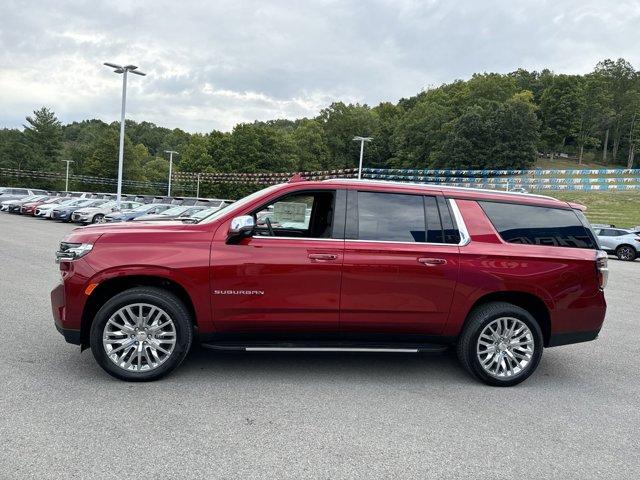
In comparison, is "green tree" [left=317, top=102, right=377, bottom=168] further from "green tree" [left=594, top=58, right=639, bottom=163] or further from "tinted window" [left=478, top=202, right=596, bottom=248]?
"tinted window" [left=478, top=202, right=596, bottom=248]

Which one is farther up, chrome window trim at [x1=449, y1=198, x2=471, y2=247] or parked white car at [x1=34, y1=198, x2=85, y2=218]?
chrome window trim at [x1=449, y1=198, x2=471, y2=247]

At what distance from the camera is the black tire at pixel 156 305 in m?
4.44

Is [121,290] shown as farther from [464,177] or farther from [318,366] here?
[464,177]

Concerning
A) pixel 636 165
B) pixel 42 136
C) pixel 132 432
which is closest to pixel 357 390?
pixel 132 432

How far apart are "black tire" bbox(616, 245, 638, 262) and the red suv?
19691 millimetres

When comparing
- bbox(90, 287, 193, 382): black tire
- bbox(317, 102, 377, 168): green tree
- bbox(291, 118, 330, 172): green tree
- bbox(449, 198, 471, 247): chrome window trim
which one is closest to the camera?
bbox(90, 287, 193, 382): black tire

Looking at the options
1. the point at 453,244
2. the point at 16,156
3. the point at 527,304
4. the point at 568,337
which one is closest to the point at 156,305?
the point at 453,244

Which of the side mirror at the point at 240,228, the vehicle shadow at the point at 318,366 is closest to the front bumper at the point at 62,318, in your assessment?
the vehicle shadow at the point at 318,366

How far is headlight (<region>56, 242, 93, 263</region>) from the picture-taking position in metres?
4.49

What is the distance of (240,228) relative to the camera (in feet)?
14.5

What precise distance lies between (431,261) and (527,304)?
123 cm

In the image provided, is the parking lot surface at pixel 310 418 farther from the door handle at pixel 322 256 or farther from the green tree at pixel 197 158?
the green tree at pixel 197 158

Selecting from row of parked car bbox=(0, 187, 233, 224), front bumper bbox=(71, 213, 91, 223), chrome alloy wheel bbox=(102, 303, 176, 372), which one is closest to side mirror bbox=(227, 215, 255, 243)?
chrome alloy wheel bbox=(102, 303, 176, 372)

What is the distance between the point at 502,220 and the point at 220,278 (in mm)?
2779
